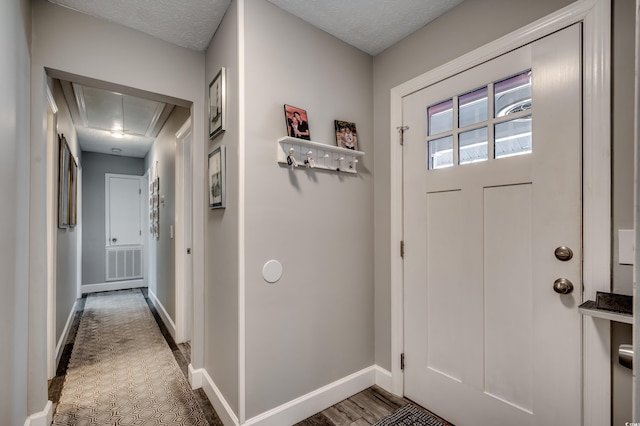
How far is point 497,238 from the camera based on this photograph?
5.13 ft

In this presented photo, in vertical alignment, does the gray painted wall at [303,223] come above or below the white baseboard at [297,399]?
above

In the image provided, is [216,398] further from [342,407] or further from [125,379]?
[125,379]

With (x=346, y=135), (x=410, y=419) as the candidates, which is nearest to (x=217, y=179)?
(x=346, y=135)

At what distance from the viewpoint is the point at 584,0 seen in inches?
49.8

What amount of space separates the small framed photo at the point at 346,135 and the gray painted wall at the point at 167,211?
1.63 m

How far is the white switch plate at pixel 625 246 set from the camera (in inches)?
45.6

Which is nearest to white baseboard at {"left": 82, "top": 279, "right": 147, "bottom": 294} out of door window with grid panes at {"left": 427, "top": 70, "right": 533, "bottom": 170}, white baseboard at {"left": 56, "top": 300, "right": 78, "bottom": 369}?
white baseboard at {"left": 56, "top": 300, "right": 78, "bottom": 369}

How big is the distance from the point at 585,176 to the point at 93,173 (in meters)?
6.52

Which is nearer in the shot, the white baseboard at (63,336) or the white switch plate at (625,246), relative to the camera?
the white switch plate at (625,246)

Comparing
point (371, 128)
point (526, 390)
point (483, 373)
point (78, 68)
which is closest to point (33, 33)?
point (78, 68)

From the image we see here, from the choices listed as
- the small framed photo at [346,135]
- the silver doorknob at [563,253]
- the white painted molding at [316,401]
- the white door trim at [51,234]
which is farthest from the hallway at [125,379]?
the silver doorknob at [563,253]

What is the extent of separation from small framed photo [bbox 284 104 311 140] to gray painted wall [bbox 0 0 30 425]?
1216mm

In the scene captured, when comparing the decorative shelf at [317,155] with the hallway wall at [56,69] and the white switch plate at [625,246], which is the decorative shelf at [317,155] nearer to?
the hallway wall at [56,69]

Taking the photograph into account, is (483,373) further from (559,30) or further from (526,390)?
(559,30)
